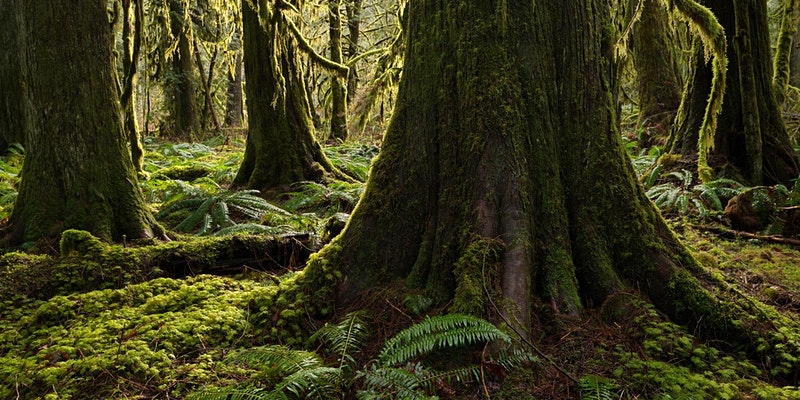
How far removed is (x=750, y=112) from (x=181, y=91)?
15.1 metres

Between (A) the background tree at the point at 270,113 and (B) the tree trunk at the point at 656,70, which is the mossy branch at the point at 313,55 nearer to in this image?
(A) the background tree at the point at 270,113

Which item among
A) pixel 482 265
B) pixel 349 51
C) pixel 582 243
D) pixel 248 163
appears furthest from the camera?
pixel 349 51

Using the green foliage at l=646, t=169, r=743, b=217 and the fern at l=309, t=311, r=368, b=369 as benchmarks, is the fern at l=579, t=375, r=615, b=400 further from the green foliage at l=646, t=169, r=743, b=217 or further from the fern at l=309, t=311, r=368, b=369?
the green foliage at l=646, t=169, r=743, b=217

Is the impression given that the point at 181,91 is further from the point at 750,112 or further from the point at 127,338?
the point at 750,112

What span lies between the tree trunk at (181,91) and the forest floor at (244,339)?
12404 mm

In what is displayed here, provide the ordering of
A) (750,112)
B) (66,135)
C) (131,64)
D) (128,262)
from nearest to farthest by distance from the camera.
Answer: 1. (128,262)
2. (66,135)
3. (131,64)
4. (750,112)

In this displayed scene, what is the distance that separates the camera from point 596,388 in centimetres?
213

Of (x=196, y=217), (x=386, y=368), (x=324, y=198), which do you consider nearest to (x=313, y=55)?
(x=324, y=198)

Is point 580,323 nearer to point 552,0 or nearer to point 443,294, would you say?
point 443,294

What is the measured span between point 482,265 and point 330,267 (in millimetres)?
1081

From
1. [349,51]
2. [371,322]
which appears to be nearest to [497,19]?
[371,322]

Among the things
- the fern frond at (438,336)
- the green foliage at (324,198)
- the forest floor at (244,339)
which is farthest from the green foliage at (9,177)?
the fern frond at (438,336)

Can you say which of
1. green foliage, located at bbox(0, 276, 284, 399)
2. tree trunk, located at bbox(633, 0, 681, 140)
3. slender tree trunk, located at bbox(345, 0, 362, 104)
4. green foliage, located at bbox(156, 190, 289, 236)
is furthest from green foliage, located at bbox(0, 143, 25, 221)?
tree trunk, located at bbox(633, 0, 681, 140)

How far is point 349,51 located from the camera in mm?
17875
